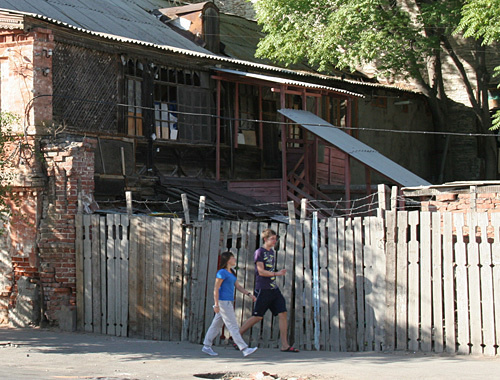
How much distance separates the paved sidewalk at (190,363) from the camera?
26.9 ft

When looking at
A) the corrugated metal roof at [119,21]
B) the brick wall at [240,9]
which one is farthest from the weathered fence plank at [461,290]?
the brick wall at [240,9]

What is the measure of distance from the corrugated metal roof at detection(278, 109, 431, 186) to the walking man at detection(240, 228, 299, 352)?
236 inches

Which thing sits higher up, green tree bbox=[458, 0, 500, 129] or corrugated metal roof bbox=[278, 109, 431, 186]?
green tree bbox=[458, 0, 500, 129]

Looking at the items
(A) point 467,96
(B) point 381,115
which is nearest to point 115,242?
(B) point 381,115

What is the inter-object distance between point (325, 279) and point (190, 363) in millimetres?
2146

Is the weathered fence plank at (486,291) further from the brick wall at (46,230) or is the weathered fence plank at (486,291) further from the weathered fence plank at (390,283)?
the brick wall at (46,230)

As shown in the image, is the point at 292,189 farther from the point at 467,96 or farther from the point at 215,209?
the point at 467,96

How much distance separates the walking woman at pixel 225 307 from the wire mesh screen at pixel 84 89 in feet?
17.9

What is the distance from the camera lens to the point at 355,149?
1627 cm

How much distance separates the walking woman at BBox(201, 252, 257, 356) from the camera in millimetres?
9602

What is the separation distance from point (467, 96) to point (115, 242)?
57.3 feet

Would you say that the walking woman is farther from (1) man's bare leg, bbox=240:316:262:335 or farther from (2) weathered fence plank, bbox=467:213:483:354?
(2) weathered fence plank, bbox=467:213:483:354

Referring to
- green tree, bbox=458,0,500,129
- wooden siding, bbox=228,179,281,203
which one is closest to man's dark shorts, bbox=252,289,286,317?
wooden siding, bbox=228,179,281,203

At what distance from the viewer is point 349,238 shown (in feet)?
32.5
